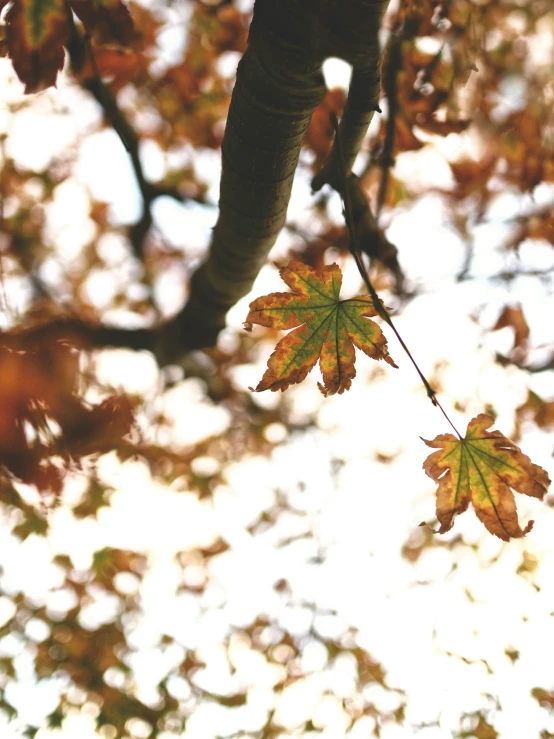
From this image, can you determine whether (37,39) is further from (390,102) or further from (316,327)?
(390,102)

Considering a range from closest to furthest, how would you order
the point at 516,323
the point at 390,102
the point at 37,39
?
the point at 37,39
the point at 390,102
the point at 516,323

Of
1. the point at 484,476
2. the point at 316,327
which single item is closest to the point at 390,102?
the point at 316,327

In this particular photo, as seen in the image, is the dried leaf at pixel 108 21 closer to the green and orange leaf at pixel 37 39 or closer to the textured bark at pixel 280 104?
the green and orange leaf at pixel 37 39

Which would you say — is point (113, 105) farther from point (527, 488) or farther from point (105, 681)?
point (105, 681)

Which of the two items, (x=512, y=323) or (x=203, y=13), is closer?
(x=203, y=13)

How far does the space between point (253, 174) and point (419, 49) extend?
1.40 meters

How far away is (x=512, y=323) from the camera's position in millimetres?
3270

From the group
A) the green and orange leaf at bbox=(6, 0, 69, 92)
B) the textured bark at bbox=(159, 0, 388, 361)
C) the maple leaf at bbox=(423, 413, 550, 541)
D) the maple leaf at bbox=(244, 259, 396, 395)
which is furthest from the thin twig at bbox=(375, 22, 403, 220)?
the green and orange leaf at bbox=(6, 0, 69, 92)

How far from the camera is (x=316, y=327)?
1.28m

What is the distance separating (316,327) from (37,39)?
0.89 metres

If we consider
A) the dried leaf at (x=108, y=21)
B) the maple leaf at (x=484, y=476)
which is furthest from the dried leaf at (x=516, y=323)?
the dried leaf at (x=108, y=21)

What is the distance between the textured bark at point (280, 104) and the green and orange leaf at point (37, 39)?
0.39m

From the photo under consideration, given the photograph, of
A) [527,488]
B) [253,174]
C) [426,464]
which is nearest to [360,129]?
[253,174]

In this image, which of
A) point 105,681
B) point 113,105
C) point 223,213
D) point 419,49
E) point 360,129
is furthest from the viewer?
point 105,681
